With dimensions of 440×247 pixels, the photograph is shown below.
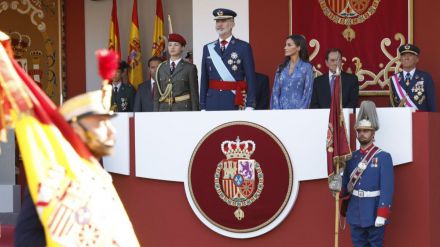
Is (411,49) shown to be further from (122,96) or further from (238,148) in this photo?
(122,96)

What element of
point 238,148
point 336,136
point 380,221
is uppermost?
point 336,136

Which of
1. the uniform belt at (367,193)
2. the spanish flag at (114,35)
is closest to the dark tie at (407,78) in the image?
the uniform belt at (367,193)

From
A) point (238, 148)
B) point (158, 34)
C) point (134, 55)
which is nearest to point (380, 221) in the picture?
point (238, 148)

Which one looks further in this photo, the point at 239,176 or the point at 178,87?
the point at 178,87

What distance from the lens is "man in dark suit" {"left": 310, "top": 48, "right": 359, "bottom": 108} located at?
34.9ft

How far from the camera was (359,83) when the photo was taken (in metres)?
11.9

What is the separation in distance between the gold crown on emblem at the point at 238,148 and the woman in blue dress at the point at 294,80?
0.59 metres

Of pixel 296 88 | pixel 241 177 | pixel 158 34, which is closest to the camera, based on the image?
pixel 241 177

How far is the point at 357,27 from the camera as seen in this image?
1198cm

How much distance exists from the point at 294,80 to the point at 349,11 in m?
2.82

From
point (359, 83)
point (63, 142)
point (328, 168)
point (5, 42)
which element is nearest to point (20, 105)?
point (63, 142)

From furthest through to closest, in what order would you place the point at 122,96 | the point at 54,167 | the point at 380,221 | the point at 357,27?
the point at 122,96
the point at 357,27
the point at 380,221
the point at 54,167

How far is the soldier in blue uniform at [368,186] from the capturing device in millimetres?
8383

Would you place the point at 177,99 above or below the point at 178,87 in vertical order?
below
